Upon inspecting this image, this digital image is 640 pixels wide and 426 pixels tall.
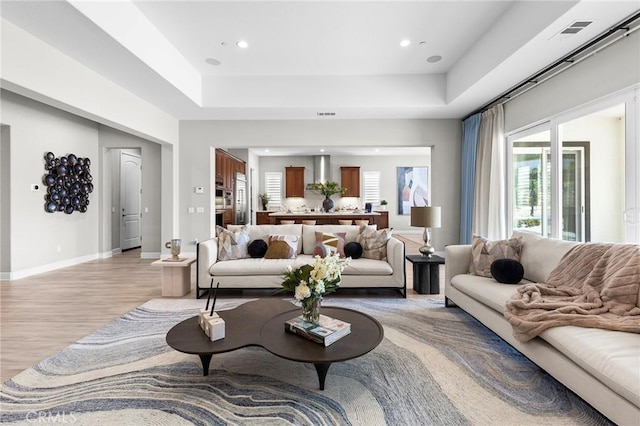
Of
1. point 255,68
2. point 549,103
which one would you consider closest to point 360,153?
point 255,68

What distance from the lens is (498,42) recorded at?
3459mm

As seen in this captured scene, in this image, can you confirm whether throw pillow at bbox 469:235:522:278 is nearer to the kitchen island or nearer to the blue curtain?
the blue curtain

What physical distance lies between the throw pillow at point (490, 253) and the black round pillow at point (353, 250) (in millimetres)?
1326

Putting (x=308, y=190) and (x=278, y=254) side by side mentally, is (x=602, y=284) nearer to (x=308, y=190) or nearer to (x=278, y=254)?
(x=278, y=254)

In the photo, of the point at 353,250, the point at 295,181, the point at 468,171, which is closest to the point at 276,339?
the point at 353,250

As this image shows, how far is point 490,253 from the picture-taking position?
A: 306 centimetres

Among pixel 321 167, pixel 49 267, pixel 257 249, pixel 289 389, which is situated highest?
pixel 321 167

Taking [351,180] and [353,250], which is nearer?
[353,250]

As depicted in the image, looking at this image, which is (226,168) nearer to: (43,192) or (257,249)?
(43,192)

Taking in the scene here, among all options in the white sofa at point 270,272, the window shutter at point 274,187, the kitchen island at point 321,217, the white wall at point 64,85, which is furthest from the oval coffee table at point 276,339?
the window shutter at point 274,187

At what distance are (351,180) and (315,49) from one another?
262 inches

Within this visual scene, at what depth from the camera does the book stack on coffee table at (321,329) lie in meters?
1.83

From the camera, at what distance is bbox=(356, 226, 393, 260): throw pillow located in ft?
12.6

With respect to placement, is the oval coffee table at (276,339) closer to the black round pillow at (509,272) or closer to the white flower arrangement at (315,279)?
the white flower arrangement at (315,279)
